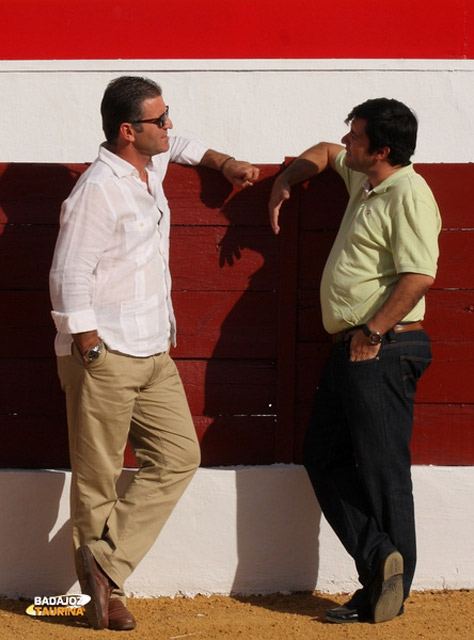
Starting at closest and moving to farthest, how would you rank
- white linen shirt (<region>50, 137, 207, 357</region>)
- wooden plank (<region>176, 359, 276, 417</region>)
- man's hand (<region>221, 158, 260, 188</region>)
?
white linen shirt (<region>50, 137, 207, 357</region>)
man's hand (<region>221, 158, 260, 188</region>)
wooden plank (<region>176, 359, 276, 417</region>)

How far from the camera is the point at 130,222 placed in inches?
155

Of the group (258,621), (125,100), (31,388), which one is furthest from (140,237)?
(258,621)

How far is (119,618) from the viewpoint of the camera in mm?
4012

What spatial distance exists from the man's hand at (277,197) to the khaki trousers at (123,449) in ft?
2.19

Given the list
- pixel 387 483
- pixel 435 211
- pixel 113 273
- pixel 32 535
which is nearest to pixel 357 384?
pixel 387 483

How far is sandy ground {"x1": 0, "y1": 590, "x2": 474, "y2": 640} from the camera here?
3980 millimetres

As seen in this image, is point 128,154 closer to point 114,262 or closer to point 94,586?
point 114,262

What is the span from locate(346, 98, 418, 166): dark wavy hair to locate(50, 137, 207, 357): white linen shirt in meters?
0.82

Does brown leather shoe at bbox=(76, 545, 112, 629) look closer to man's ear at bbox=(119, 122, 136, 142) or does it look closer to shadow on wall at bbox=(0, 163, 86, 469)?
shadow on wall at bbox=(0, 163, 86, 469)

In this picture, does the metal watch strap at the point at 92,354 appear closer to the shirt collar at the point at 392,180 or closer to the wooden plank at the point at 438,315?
the wooden plank at the point at 438,315

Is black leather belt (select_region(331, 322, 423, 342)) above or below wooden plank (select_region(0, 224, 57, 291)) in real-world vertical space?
below

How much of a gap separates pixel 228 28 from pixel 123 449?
11.4ft

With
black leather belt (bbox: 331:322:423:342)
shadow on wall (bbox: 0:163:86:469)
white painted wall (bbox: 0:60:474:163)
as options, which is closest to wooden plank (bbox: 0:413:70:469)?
shadow on wall (bbox: 0:163:86:469)

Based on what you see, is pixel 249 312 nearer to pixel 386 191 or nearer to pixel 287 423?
pixel 287 423
